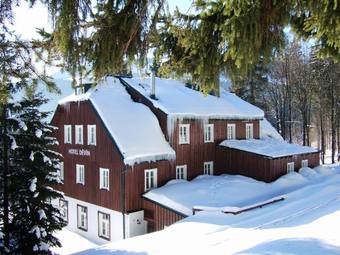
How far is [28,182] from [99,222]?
7.87m

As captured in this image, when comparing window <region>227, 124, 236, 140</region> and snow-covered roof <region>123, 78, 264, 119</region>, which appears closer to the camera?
snow-covered roof <region>123, 78, 264, 119</region>

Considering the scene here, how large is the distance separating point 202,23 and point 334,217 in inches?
381

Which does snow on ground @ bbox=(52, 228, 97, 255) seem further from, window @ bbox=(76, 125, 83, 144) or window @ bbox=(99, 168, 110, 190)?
window @ bbox=(76, 125, 83, 144)

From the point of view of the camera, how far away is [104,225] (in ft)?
69.7

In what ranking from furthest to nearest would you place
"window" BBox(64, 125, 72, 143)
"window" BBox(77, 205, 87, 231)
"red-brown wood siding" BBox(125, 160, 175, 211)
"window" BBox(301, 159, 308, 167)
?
"window" BBox(301, 159, 308, 167) → "window" BBox(64, 125, 72, 143) → "window" BBox(77, 205, 87, 231) → "red-brown wood siding" BBox(125, 160, 175, 211)

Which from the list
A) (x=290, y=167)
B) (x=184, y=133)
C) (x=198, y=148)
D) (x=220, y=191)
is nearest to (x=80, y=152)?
(x=184, y=133)

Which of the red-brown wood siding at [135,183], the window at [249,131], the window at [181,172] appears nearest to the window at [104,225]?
the red-brown wood siding at [135,183]

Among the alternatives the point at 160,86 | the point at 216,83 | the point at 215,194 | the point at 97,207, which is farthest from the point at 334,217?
the point at 160,86

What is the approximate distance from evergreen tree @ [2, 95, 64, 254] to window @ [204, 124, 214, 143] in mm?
10878

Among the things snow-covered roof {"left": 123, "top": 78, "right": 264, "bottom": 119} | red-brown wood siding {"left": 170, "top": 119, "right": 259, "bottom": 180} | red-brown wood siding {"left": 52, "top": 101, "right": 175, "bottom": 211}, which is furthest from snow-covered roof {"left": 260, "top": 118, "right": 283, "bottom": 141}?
red-brown wood siding {"left": 52, "top": 101, "right": 175, "bottom": 211}

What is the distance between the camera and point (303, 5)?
5.30 metres

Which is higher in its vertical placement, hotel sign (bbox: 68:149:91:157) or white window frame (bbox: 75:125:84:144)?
white window frame (bbox: 75:125:84:144)

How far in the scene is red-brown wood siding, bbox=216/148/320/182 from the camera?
22391 millimetres

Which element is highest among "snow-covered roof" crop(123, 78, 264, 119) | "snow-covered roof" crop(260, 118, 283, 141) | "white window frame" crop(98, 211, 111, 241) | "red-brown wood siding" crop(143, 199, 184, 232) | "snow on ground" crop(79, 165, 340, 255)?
"snow-covered roof" crop(123, 78, 264, 119)
